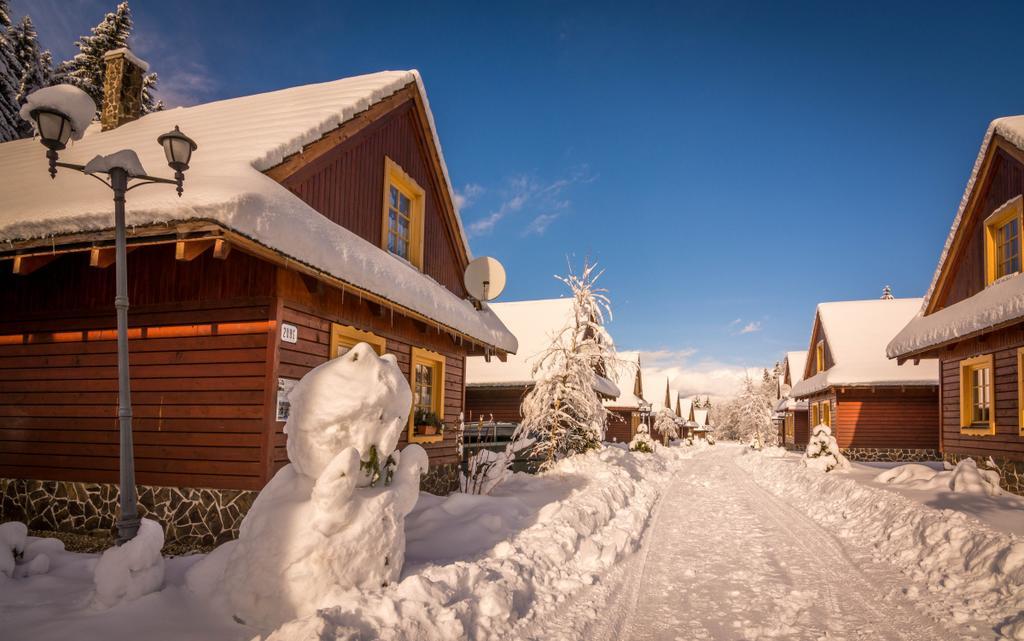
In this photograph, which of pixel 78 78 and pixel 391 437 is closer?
pixel 391 437

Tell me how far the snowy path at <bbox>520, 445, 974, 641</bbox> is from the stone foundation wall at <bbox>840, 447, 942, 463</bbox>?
15.9 m

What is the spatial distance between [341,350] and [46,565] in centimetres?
396

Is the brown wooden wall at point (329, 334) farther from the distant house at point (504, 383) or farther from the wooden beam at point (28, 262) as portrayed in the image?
the distant house at point (504, 383)

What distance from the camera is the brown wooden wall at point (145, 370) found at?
7012mm

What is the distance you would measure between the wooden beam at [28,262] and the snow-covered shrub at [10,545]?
2757mm

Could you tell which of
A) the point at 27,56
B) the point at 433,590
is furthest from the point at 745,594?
Answer: the point at 27,56

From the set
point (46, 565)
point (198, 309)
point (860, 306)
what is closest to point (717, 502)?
point (198, 309)

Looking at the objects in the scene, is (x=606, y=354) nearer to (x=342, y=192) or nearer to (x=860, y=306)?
(x=342, y=192)

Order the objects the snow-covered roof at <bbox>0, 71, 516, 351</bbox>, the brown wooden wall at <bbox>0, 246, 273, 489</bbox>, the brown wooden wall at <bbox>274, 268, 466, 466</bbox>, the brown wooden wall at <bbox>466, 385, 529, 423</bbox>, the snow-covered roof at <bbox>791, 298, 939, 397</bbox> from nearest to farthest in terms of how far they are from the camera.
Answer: the snow-covered roof at <bbox>0, 71, 516, 351</bbox> → the brown wooden wall at <bbox>0, 246, 273, 489</bbox> → the brown wooden wall at <bbox>274, 268, 466, 466</bbox> → the snow-covered roof at <bbox>791, 298, 939, 397</bbox> → the brown wooden wall at <bbox>466, 385, 529, 423</bbox>

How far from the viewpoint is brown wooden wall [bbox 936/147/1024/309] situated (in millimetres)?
12055

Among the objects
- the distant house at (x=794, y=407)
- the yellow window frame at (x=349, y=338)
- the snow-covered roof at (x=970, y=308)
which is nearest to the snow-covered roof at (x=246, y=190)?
the yellow window frame at (x=349, y=338)

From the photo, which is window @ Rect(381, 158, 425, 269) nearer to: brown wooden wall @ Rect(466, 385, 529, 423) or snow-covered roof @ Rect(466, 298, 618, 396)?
snow-covered roof @ Rect(466, 298, 618, 396)

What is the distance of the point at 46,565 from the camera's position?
5617 millimetres

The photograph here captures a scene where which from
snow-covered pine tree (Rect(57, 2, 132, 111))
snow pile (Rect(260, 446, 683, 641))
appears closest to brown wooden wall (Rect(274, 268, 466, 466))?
snow pile (Rect(260, 446, 683, 641))
